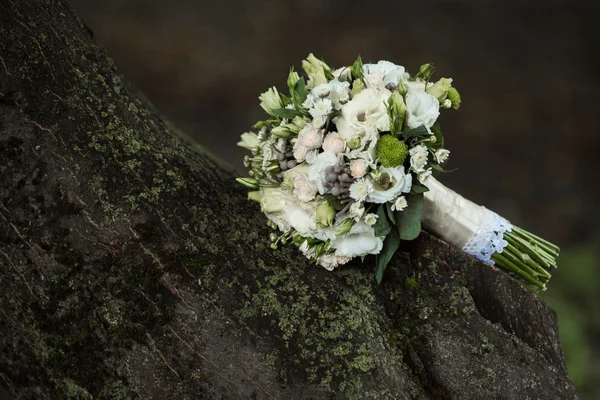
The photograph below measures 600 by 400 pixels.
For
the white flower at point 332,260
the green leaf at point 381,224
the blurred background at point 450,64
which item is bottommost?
the white flower at point 332,260

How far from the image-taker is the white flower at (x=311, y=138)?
1.90m

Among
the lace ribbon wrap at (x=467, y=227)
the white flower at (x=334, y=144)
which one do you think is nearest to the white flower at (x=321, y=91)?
the white flower at (x=334, y=144)

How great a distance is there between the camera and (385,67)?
6.51ft

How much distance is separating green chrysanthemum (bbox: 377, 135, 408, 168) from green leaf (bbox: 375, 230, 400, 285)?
0.78 ft

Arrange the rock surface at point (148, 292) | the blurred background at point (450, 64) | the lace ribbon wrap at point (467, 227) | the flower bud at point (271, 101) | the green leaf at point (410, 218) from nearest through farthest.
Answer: the rock surface at point (148, 292)
the green leaf at point (410, 218)
the flower bud at point (271, 101)
the lace ribbon wrap at point (467, 227)
the blurred background at point (450, 64)

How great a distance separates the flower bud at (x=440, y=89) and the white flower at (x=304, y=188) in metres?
0.45

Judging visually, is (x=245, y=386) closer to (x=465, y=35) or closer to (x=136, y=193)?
(x=136, y=193)

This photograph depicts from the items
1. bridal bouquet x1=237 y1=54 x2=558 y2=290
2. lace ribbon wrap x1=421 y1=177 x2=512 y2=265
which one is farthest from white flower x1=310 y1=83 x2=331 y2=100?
lace ribbon wrap x1=421 y1=177 x2=512 y2=265

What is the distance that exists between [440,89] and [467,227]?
0.57 meters

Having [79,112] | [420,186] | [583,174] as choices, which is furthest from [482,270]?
[583,174]

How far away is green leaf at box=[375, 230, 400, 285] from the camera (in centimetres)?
196

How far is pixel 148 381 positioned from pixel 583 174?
430cm

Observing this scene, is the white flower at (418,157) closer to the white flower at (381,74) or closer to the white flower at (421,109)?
the white flower at (421,109)

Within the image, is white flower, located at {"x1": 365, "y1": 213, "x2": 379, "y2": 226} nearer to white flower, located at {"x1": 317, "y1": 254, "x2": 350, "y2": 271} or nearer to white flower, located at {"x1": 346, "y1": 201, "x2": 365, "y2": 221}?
white flower, located at {"x1": 346, "y1": 201, "x2": 365, "y2": 221}
